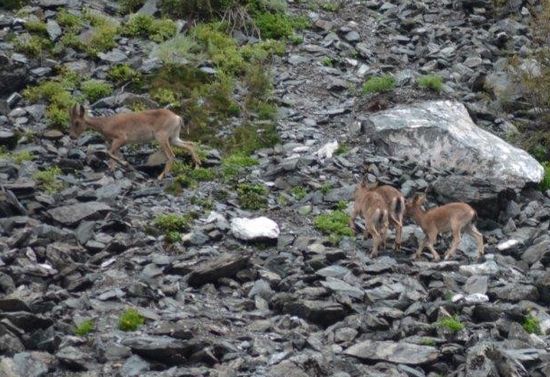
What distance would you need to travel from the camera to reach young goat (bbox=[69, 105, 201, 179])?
20.0 meters

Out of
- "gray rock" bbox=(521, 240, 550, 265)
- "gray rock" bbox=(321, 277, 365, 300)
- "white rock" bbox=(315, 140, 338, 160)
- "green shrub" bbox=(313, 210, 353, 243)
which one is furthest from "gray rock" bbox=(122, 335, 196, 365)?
"white rock" bbox=(315, 140, 338, 160)

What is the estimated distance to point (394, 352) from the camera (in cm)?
1362

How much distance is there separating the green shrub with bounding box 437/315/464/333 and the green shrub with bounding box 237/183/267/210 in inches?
201

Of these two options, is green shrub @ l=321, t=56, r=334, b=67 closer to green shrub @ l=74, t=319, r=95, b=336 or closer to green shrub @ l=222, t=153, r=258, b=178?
green shrub @ l=222, t=153, r=258, b=178

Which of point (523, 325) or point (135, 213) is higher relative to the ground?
point (523, 325)

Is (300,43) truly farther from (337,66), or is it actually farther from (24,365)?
(24,365)

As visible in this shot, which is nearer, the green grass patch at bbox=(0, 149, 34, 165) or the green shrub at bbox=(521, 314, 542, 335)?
the green shrub at bbox=(521, 314, 542, 335)

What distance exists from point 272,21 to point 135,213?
1056cm

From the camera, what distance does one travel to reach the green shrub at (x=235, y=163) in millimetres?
20141

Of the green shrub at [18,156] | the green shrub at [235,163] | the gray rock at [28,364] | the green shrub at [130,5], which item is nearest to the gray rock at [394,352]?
the gray rock at [28,364]

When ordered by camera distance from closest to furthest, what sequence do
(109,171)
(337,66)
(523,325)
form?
(523,325) → (109,171) → (337,66)

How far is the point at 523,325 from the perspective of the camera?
48.4ft

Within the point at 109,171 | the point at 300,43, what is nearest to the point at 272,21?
the point at 300,43

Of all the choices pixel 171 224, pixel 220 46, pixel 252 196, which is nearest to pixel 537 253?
pixel 252 196
